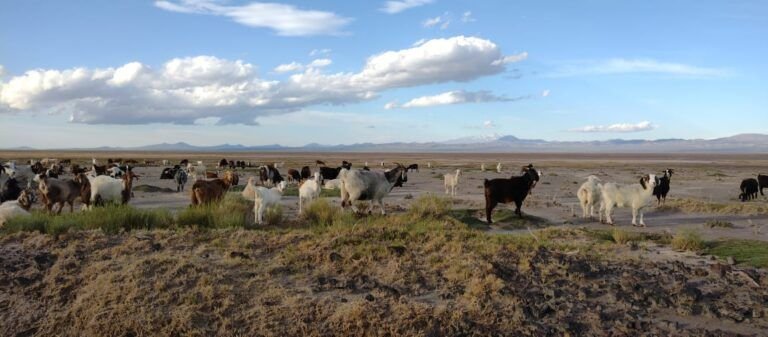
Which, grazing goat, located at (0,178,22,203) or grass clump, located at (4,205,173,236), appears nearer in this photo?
grass clump, located at (4,205,173,236)

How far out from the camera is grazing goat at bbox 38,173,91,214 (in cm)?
1547

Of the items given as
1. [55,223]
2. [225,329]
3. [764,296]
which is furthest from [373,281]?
[55,223]

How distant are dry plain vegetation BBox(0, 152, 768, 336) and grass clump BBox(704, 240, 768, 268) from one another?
3 cm

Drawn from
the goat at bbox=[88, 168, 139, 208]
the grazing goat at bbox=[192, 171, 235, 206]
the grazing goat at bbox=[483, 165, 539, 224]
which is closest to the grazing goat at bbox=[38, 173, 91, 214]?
the goat at bbox=[88, 168, 139, 208]

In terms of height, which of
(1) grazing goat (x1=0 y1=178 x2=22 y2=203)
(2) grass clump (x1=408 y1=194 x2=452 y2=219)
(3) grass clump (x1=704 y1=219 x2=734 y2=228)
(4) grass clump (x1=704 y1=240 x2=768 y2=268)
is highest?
(1) grazing goat (x1=0 y1=178 x2=22 y2=203)

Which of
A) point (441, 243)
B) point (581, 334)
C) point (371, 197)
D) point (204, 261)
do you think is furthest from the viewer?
point (371, 197)

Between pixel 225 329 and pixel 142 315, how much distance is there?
3.86ft

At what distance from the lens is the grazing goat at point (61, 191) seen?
50.8 ft

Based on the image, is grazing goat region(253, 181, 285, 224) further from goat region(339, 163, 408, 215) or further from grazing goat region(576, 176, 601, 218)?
grazing goat region(576, 176, 601, 218)

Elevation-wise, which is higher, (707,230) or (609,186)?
(609,186)

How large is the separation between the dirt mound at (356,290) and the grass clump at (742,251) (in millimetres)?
871

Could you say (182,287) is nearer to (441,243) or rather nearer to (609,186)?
(441,243)

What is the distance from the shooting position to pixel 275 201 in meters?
15.7

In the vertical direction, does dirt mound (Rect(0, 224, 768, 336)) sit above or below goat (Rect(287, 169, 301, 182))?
below
